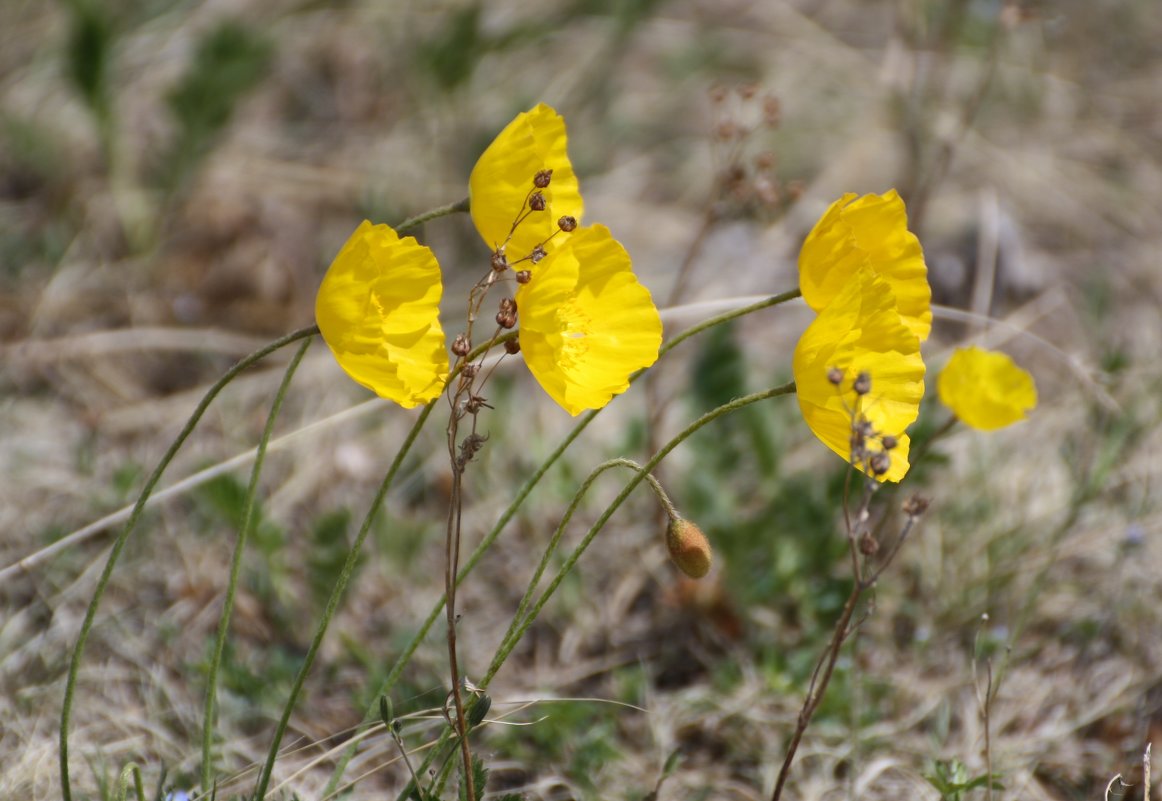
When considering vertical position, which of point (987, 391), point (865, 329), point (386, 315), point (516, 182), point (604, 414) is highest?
point (516, 182)

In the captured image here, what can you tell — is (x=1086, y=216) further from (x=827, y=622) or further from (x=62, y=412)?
(x=62, y=412)

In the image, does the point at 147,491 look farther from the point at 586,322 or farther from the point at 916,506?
the point at 916,506

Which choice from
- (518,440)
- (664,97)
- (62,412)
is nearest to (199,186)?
(62,412)

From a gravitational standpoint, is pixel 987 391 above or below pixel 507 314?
below

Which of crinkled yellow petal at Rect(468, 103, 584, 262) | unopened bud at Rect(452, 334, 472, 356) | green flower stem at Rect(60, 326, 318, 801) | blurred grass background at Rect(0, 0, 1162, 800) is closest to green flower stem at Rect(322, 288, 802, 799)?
unopened bud at Rect(452, 334, 472, 356)

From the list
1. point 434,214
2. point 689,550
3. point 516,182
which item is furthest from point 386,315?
point 689,550

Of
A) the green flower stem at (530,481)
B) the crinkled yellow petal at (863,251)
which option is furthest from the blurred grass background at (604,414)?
the crinkled yellow petal at (863,251)
